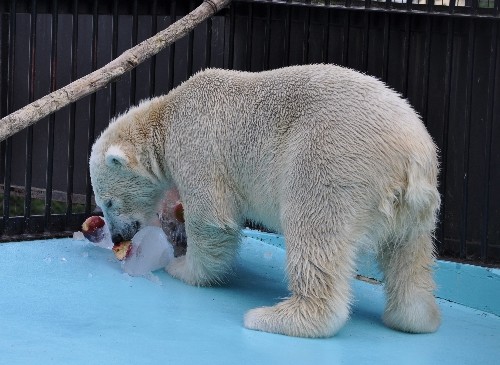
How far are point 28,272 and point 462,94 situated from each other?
2.66m

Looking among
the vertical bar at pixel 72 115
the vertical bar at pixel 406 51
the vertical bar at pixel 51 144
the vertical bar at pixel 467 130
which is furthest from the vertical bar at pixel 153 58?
the vertical bar at pixel 467 130

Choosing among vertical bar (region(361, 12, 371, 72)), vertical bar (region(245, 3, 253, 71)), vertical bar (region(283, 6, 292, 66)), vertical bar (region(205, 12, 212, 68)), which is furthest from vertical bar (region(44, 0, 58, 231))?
vertical bar (region(361, 12, 371, 72))

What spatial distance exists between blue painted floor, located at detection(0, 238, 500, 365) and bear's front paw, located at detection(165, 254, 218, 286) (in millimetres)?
56

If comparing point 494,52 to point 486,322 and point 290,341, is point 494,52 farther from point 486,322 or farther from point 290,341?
point 290,341

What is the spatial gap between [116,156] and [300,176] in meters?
1.15

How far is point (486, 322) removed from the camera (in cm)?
503

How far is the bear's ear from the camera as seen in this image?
5031 millimetres

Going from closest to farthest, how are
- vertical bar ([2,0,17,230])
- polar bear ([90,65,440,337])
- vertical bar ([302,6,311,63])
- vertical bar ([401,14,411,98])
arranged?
polar bear ([90,65,440,337])
vertical bar ([2,0,17,230])
vertical bar ([401,14,411,98])
vertical bar ([302,6,311,63])

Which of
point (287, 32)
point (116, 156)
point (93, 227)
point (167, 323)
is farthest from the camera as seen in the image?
point (287, 32)

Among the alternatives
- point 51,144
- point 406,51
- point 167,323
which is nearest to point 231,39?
point 406,51

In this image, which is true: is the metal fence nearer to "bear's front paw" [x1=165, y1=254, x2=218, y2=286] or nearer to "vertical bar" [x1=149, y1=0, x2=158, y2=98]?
"vertical bar" [x1=149, y1=0, x2=158, y2=98]

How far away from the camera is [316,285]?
14.0 feet

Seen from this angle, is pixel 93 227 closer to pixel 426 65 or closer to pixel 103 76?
pixel 103 76

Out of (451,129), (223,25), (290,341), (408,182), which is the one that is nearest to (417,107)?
(451,129)
